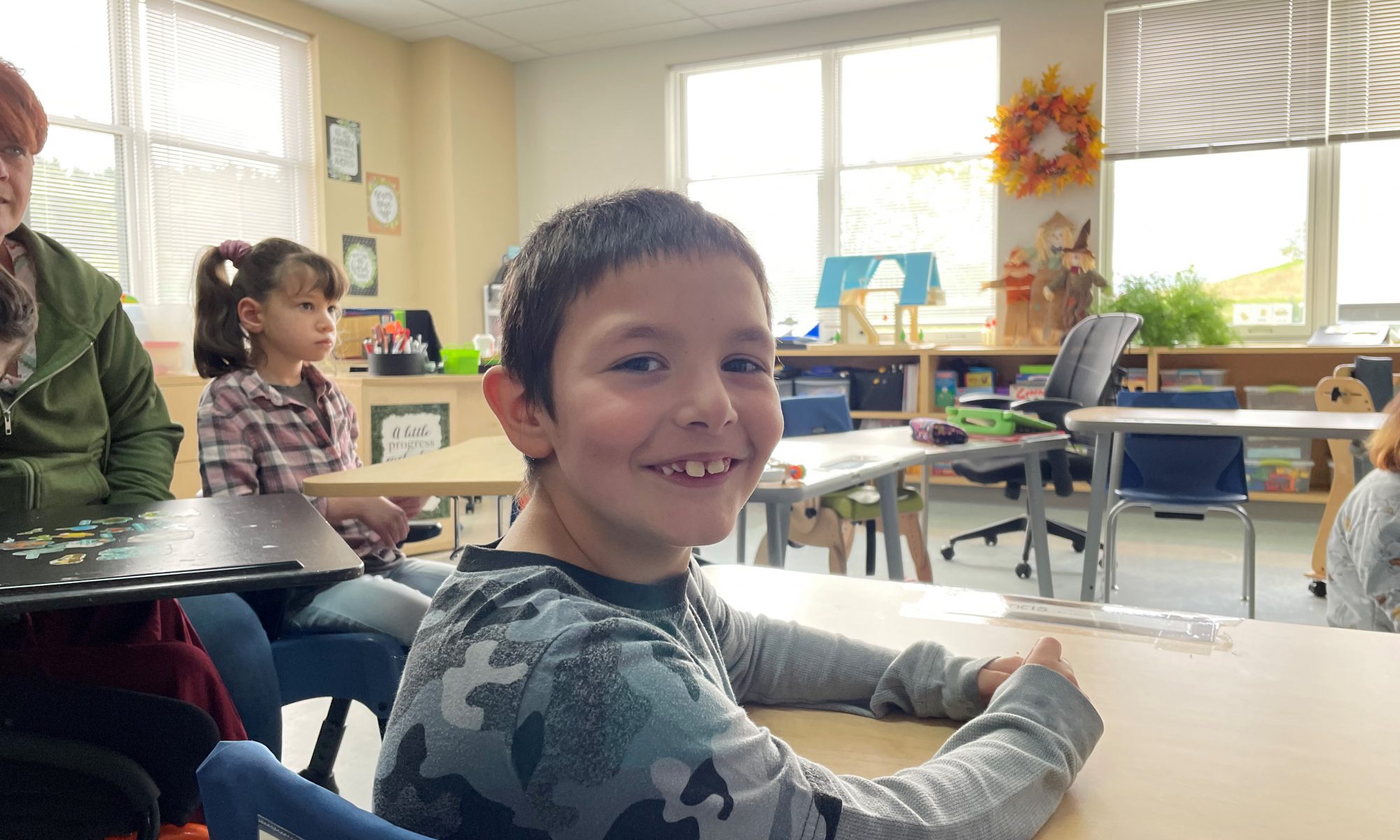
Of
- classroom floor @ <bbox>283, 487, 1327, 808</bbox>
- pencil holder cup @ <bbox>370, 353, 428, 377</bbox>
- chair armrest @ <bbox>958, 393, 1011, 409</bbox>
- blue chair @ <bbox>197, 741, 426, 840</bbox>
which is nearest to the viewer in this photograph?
blue chair @ <bbox>197, 741, 426, 840</bbox>

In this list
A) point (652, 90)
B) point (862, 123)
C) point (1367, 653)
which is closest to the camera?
point (1367, 653)

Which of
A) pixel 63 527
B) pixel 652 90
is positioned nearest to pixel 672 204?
pixel 63 527

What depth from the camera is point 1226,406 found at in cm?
343

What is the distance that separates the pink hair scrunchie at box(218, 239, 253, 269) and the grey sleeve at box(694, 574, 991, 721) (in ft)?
5.30

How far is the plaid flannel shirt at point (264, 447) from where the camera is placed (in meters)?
1.82

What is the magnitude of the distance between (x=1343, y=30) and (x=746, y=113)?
3.30 m

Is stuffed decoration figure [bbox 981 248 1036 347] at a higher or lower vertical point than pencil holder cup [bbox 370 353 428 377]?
higher

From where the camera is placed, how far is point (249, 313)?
1985mm

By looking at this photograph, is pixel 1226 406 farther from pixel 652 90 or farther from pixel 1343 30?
pixel 652 90

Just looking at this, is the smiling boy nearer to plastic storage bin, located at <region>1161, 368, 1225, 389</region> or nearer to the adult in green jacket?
the adult in green jacket

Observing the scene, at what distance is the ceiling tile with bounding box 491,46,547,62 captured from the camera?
22.0 ft

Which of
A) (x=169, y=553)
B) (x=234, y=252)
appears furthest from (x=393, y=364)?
(x=169, y=553)

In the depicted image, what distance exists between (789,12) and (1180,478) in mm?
3977

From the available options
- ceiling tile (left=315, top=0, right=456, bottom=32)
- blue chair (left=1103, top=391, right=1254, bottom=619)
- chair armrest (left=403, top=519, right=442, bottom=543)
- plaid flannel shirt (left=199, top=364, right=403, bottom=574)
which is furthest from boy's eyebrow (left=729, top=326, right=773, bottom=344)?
ceiling tile (left=315, top=0, right=456, bottom=32)
